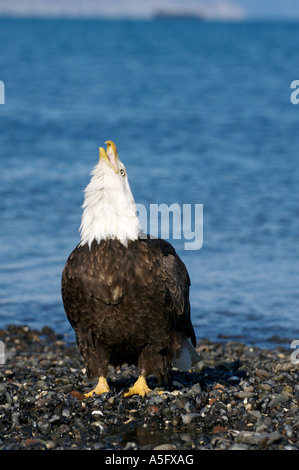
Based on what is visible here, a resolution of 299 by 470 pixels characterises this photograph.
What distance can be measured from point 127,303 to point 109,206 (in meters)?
0.70

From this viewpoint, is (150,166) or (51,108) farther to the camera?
(51,108)

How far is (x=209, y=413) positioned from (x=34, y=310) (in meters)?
4.43

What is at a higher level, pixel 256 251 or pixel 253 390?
pixel 256 251

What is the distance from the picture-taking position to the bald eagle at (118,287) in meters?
6.21

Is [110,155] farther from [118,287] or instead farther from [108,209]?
[118,287]

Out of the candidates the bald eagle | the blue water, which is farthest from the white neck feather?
the blue water

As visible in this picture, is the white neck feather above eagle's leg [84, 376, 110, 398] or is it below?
above

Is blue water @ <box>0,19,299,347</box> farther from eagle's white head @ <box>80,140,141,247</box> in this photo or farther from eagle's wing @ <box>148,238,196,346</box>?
eagle's white head @ <box>80,140,141,247</box>

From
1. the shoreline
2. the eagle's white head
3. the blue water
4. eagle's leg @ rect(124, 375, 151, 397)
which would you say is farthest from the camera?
the blue water

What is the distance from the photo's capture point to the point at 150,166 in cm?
1834

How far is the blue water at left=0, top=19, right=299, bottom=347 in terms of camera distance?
34.1 feet

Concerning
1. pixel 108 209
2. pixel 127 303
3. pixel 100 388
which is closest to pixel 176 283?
pixel 127 303

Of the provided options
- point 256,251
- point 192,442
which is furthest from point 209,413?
point 256,251
